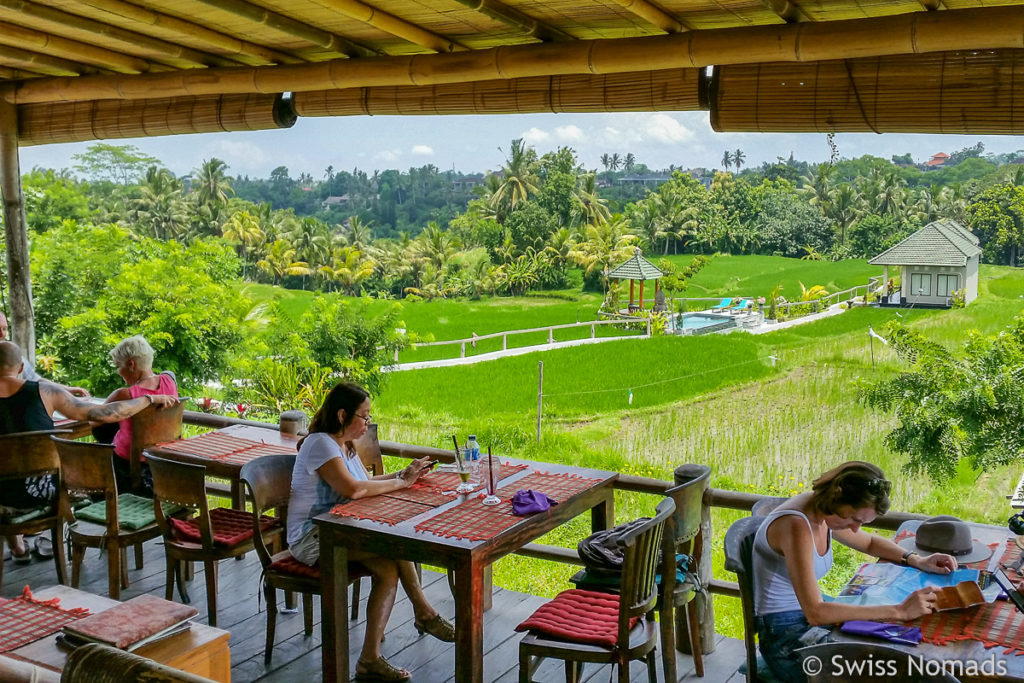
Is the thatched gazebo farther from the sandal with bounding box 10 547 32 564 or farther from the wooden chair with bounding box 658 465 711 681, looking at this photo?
the wooden chair with bounding box 658 465 711 681

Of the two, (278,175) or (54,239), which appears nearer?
(54,239)

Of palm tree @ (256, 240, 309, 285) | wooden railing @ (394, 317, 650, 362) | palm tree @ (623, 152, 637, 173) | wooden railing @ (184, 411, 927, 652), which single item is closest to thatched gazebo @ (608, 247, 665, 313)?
wooden railing @ (394, 317, 650, 362)

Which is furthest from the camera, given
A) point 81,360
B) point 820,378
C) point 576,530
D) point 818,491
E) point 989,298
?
point 820,378

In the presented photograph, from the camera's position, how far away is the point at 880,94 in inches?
105

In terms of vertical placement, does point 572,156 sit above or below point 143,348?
above

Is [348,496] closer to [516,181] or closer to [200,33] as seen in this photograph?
[200,33]

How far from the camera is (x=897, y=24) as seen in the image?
2467 mm

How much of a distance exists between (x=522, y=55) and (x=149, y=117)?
6.54ft

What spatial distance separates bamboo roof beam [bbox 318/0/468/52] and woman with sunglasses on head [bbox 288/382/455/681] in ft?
3.58

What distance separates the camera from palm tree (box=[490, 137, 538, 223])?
3912 centimetres

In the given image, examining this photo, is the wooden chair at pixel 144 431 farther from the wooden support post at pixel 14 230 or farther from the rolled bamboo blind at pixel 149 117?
the wooden support post at pixel 14 230

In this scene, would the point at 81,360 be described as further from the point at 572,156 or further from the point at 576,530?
the point at 572,156

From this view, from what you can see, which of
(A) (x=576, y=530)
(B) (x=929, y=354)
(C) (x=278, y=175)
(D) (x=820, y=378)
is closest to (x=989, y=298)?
(D) (x=820, y=378)

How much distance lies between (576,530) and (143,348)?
10275 millimetres
